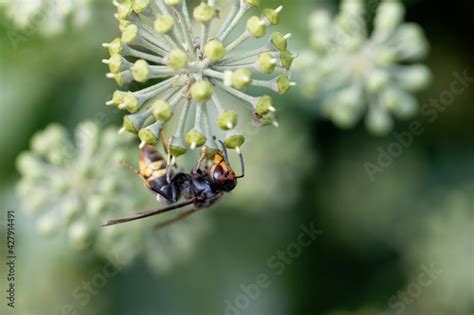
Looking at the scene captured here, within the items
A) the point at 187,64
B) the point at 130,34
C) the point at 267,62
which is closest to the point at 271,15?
the point at 267,62

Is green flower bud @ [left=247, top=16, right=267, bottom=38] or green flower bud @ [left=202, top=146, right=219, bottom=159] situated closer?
green flower bud @ [left=247, top=16, right=267, bottom=38]

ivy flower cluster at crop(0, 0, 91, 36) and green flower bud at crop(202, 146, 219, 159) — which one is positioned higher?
ivy flower cluster at crop(0, 0, 91, 36)

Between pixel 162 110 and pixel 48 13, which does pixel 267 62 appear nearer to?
pixel 162 110

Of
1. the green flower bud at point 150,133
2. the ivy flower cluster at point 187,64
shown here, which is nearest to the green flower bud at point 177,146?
the ivy flower cluster at point 187,64

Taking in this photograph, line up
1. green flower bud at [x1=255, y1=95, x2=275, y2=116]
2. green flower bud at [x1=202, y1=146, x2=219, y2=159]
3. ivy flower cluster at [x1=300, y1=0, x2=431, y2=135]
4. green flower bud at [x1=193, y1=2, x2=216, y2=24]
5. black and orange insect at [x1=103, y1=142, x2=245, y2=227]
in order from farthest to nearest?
ivy flower cluster at [x1=300, y1=0, x2=431, y2=135], black and orange insect at [x1=103, y1=142, x2=245, y2=227], green flower bud at [x1=202, y1=146, x2=219, y2=159], green flower bud at [x1=255, y1=95, x2=275, y2=116], green flower bud at [x1=193, y1=2, x2=216, y2=24]

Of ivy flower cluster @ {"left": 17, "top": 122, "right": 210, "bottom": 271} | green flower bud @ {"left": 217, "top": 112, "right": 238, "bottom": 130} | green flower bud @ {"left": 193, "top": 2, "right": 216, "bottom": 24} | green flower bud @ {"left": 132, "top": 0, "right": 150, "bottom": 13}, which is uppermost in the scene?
ivy flower cluster @ {"left": 17, "top": 122, "right": 210, "bottom": 271}

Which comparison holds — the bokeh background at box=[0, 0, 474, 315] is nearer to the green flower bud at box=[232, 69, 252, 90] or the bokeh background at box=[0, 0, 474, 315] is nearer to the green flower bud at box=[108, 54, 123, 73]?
the green flower bud at box=[108, 54, 123, 73]

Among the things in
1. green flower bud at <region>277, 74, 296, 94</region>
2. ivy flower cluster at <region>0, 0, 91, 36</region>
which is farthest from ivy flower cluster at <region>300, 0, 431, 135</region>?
green flower bud at <region>277, 74, 296, 94</region>
